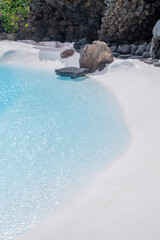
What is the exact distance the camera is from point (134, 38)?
13.9m

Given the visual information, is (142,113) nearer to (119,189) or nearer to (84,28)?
(119,189)

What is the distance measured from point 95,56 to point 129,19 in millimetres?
4295

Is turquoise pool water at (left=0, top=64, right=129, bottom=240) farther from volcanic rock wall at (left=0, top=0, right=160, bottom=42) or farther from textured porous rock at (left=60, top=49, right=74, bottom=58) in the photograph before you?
volcanic rock wall at (left=0, top=0, right=160, bottom=42)

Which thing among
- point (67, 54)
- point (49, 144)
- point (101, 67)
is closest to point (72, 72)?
point (101, 67)

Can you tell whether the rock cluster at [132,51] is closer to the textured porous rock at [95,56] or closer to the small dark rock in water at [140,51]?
the small dark rock in water at [140,51]

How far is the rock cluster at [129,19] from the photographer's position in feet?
42.8

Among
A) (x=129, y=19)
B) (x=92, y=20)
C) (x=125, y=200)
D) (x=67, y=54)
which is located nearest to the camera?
(x=125, y=200)

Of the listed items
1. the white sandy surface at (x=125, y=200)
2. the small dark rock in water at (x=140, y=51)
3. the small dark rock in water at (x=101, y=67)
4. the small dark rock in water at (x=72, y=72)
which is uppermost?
the white sandy surface at (x=125, y=200)

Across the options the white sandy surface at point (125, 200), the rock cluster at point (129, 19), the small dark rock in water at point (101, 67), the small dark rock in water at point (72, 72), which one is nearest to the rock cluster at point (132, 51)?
the rock cluster at point (129, 19)

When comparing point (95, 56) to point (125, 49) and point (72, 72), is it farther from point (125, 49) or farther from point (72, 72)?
point (125, 49)

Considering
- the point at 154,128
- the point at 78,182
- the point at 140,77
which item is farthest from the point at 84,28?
the point at 78,182

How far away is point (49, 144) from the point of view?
16.1 ft

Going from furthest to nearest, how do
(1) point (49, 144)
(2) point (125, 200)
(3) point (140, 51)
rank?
(3) point (140, 51) < (1) point (49, 144) < (2) point (125, 200)

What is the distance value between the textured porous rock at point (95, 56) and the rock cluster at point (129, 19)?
3.79 metres
